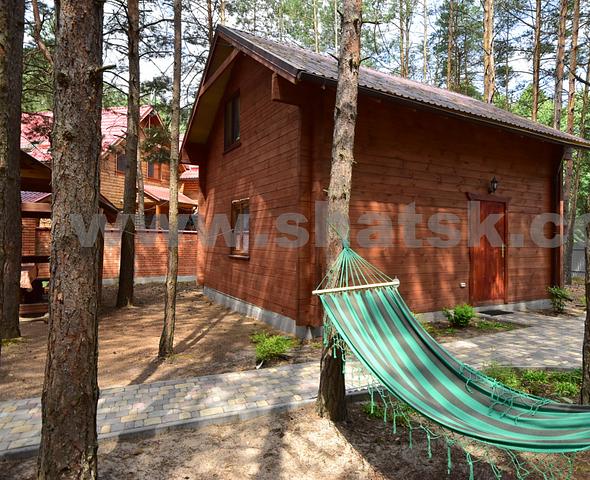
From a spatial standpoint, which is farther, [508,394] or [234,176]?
[234,176]

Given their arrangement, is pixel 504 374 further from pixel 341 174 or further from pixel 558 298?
pixel 558 298

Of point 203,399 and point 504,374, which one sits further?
point 504,374

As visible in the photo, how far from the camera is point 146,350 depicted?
5.46 m

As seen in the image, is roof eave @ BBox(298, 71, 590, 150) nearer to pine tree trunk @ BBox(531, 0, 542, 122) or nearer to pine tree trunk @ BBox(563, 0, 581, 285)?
pine tree trunk @ BBox(563, 0, 581, 285)

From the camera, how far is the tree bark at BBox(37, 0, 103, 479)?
2125mm

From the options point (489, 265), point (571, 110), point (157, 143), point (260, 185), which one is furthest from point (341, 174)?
point (571, 110)

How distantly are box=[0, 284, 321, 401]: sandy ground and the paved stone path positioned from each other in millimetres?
421

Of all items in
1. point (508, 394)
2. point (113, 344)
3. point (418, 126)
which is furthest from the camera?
point (418, 126)

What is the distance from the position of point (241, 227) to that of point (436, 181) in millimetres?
4224

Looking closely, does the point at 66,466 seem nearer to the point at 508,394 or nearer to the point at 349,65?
the point at 508,394

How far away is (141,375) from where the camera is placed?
14.4 ft

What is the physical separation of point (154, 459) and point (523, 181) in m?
8.97

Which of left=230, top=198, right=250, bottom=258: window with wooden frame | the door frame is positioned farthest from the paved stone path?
left=230, top=198, right=250, bottom=258: window with wooden frame

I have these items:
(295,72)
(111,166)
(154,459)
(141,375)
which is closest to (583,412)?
(154,459)
